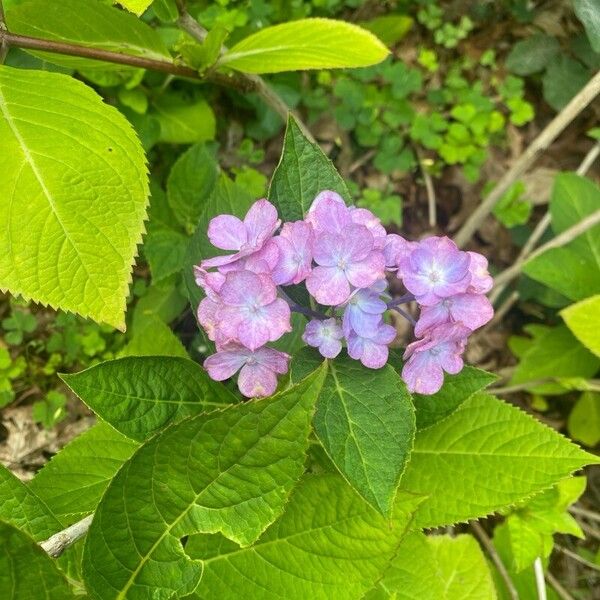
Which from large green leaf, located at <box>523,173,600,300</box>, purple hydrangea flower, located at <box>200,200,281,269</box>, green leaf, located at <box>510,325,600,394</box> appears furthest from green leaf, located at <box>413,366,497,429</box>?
green leaf, located at <box>510,325,600,394</box>

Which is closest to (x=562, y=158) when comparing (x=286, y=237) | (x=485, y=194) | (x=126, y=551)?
(x=485, y=194)

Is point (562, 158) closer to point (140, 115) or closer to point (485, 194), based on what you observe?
point (485, 194)

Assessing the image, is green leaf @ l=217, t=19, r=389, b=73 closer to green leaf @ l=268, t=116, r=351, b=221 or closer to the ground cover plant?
the ground cover plant

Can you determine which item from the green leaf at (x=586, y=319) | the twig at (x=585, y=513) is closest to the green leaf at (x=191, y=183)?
the green leaf at (x=586, y=319)

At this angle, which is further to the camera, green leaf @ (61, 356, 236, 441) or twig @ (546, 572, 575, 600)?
twig @ (546, 572, 575, 600)

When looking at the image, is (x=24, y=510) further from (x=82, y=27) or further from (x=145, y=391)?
(x=82, y=27)

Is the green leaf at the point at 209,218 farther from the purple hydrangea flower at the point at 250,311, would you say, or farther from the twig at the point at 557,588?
the twig at the point at 557,588
